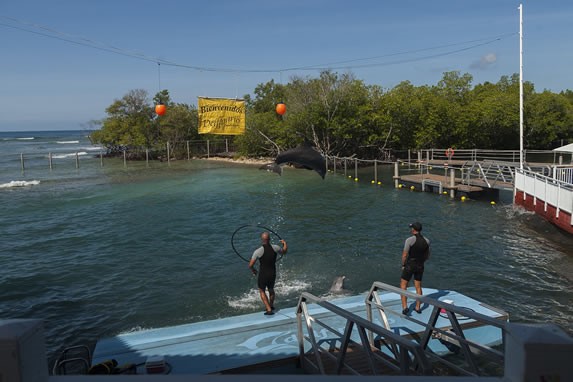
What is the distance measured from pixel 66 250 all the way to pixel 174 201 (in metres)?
9.81

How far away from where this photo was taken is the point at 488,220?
20422 millimetres

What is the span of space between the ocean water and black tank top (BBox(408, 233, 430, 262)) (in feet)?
10.0

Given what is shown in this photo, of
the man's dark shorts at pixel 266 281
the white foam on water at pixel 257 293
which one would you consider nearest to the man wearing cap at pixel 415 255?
the man's dark shorts at pixel 266 281

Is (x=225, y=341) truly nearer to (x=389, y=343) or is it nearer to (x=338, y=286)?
(x=389, y=343)

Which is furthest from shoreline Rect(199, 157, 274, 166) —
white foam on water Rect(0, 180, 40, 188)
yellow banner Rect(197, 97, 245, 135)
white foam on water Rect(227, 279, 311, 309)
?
white foam on water Rect(227, 279, 311, 309)

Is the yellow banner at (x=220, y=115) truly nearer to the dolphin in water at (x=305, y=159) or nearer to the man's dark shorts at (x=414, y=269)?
the dolphin in water at (x=305, y=159)

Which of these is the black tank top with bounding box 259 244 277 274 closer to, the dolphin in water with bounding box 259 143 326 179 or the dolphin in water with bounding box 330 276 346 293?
the dolphin in water with bounding box 330 276 346 293

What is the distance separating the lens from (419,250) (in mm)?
9320

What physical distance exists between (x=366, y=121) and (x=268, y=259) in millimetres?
37180

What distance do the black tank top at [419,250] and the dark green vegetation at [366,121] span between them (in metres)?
33.7

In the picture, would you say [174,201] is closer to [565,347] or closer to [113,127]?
[565,347]

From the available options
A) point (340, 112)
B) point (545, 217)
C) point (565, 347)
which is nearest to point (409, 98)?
point (340, 112)

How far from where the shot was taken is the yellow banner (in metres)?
22.4

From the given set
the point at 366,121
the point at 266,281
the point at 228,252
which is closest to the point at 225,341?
the point at 266,281
